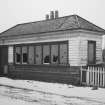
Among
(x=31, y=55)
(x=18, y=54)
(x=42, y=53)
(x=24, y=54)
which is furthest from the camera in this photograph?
(x=18, y=54)

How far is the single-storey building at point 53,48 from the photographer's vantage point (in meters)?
16.2

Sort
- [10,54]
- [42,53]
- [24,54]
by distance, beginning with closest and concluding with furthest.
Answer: [42,53] < [24,54] < [10,54]

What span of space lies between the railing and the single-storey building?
0.40 meters

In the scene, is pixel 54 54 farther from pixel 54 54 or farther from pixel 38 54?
pixel 38 54

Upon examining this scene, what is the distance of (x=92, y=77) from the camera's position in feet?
50.2

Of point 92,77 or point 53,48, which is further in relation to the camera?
point 53,48

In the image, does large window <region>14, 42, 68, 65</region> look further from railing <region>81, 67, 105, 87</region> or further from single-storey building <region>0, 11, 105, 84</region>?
railing <region>81, 67, 105, 87</region>

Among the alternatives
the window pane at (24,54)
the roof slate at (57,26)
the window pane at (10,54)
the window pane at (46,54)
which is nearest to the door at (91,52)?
the roof slate at (57,26)

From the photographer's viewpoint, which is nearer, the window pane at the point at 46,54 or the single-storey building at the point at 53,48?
the single-storey building at the point at 53,48

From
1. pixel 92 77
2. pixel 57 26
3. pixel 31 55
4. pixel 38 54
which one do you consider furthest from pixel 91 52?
pixel 31 55

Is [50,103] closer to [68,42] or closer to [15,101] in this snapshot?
[15,101]

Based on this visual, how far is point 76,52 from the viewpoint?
52.7 ft

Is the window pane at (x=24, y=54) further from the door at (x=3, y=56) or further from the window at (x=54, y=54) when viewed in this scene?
the window at (x=54, y=54)

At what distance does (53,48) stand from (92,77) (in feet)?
13.0
